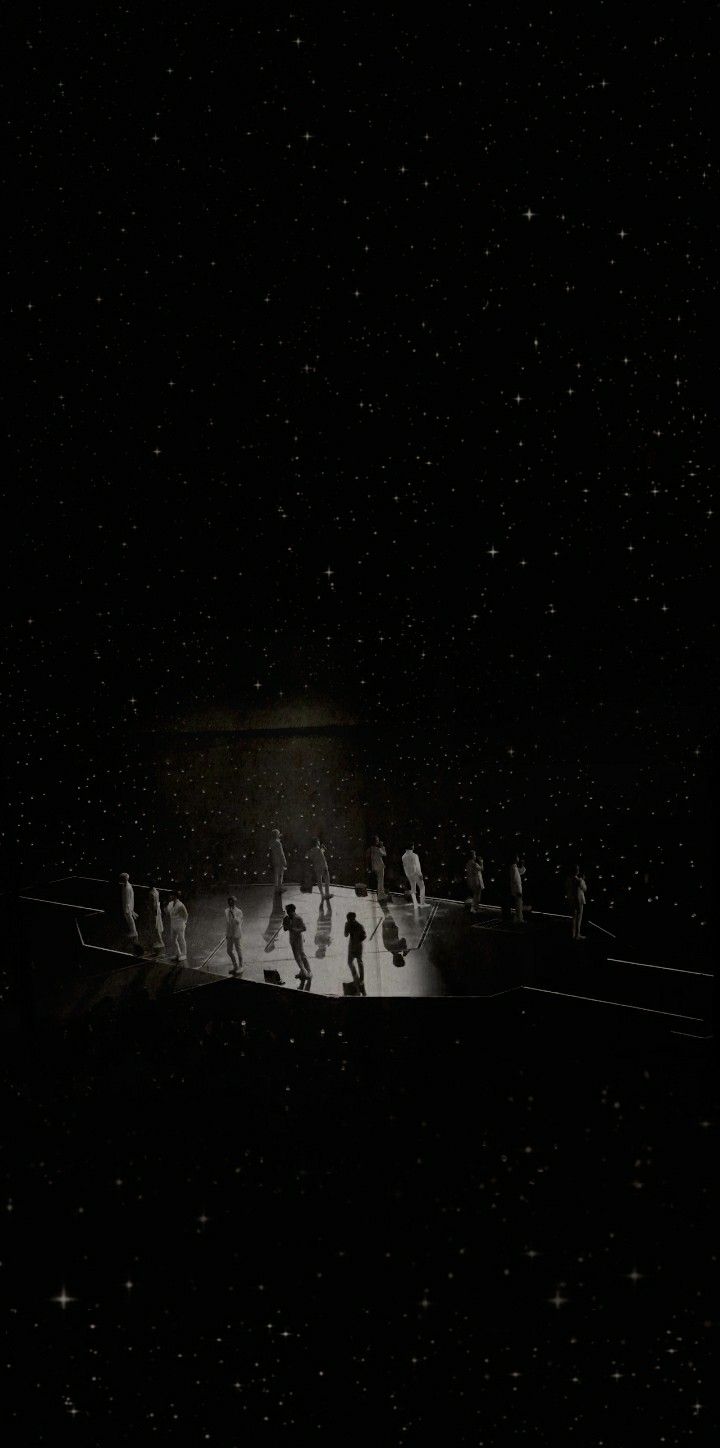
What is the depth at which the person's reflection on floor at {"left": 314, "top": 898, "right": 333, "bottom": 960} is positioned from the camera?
8370mm

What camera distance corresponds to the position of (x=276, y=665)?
9.46 m

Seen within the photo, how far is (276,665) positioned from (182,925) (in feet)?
10.3

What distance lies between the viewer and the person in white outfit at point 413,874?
31.2 ft

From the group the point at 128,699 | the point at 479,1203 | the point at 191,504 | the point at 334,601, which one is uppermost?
the point at 191,504

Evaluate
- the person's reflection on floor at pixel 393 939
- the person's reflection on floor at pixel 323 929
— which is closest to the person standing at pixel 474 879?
the person's reflection on floor at pixel 393 939

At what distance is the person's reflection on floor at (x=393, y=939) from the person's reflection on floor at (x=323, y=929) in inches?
24.6

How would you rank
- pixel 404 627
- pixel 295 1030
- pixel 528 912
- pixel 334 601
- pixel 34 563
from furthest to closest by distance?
pixel 528 912 → pixel 404 627 → pixel 334 601 → pixel 34 563 → pixel 295 1030

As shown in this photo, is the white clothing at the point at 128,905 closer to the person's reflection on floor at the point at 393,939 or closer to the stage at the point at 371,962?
the stage at the point at 371,962

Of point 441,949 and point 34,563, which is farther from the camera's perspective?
point 441,949

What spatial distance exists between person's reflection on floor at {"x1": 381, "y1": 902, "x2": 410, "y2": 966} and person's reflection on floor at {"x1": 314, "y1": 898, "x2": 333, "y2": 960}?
62 centimetres

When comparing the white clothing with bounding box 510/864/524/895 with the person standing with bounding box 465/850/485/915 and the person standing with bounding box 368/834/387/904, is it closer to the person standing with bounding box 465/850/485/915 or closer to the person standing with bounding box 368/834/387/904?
the person standing with bounding box 465/850/485/915

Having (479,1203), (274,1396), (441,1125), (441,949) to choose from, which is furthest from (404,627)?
(274,1396)

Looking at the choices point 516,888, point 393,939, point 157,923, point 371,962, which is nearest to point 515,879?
point 516,888

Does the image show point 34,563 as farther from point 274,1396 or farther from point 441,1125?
point 274,1396
